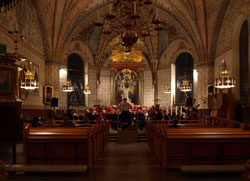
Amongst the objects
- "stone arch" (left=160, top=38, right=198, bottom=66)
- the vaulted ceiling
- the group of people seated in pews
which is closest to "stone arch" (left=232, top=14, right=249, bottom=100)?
the vaulted ceiling

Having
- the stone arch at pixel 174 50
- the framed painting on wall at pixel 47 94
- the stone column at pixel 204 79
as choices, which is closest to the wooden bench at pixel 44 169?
the framed painting on wall at pixel 47 94

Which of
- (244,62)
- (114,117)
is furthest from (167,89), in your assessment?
(244,62)

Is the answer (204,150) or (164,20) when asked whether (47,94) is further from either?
(204,150)

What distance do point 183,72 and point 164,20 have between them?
13.9 ft

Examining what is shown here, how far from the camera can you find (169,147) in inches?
309

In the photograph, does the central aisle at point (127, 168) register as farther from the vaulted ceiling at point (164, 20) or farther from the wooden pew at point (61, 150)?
the vaulted ceiling at point (164, 20)

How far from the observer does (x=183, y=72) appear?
900 inches

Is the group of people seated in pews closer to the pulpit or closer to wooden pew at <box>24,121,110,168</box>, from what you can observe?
the pulpit

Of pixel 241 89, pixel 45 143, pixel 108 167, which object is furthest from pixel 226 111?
pixel 45 143

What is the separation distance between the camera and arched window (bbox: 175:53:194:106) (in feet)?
73.2

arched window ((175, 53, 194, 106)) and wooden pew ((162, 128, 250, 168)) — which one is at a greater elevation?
arched window ((175, 53, 194, 106))

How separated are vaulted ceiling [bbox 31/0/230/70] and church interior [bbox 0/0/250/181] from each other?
0.23 feet

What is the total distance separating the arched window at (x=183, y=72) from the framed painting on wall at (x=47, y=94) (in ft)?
31.5

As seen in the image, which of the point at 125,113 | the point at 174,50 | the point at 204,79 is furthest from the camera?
the point at 174,50
